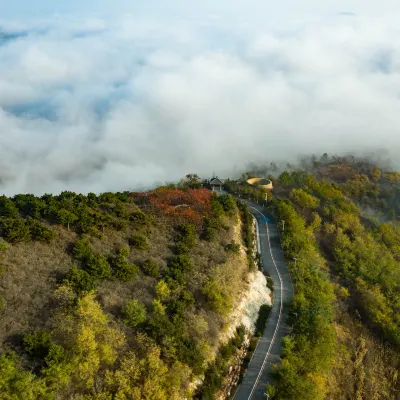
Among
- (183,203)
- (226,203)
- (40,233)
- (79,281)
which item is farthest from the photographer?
(226,203)

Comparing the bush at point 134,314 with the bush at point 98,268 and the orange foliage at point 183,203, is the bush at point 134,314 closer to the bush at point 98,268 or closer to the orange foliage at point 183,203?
the bush at point 98,268

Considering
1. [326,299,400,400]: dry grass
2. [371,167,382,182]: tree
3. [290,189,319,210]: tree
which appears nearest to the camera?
[326,299,400,400]: dry grass

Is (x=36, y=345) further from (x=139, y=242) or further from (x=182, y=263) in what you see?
(x=139, y=242)

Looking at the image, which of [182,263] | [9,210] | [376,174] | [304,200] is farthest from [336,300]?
[376,174]

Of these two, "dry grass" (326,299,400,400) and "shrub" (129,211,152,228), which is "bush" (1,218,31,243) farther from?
"dry grass" (326,299,400,400)

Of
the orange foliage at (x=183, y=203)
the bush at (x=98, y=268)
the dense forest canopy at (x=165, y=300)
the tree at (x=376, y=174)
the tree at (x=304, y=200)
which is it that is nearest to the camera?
the dense forest canopy at (x=165, y=300)

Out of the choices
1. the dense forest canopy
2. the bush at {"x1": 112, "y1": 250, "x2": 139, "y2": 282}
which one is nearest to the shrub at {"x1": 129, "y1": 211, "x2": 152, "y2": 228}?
the dense forest canopy

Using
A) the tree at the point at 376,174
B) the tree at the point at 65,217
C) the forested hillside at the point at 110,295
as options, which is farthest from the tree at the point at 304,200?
the tree at the point at 376,174
